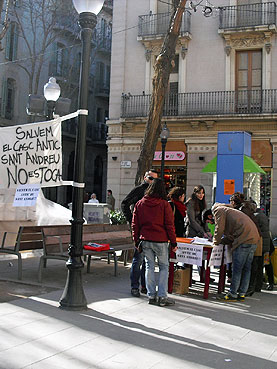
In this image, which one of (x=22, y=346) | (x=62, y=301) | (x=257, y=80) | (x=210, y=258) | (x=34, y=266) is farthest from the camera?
(x=257, y=80)

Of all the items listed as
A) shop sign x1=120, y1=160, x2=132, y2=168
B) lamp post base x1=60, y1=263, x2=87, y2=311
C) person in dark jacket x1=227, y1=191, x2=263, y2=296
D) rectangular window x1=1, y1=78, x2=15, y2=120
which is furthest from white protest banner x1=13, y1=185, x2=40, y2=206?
rectangular window x1=1, y1=78, x2=15, y2=120

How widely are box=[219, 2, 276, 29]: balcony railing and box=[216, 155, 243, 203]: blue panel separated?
12.9 m

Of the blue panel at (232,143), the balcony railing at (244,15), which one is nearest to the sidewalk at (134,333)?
the blue panel at (232,143)

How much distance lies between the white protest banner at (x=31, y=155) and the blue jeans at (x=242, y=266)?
296cm

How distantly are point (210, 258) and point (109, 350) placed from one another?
301 cm

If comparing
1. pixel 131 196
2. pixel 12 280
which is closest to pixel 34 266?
pixel 12 280

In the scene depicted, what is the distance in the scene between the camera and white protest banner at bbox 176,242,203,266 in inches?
285

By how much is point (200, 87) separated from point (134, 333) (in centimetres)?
1919

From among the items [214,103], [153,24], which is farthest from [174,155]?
[153,24]

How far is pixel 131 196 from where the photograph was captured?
299 inches

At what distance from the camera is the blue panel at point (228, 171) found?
1144cm

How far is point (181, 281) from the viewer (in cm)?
751

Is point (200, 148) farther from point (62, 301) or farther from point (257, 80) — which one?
point (62, 301)

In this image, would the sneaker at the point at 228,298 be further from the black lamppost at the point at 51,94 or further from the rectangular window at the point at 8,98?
the rectangular window at the point at 8,98
